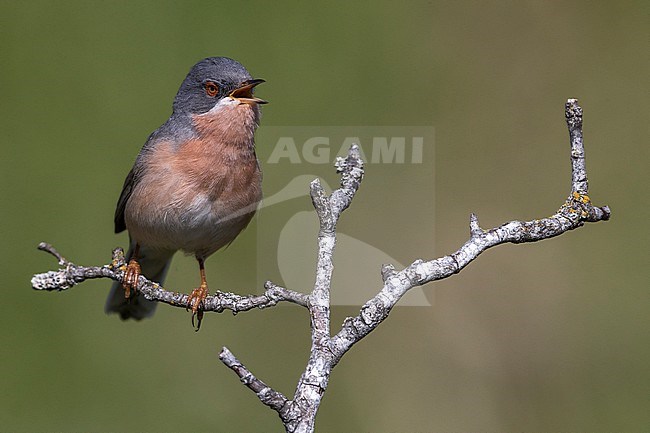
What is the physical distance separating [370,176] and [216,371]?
1.75 metres

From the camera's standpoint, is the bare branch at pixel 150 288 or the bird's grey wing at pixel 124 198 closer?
the bare branch at pixel 150 288

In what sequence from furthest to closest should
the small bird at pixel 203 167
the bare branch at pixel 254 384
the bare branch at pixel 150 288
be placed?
the small bird at pixel 203 167 < the bare branch at pixel 150 288 < the bare branch at pixel 254 384

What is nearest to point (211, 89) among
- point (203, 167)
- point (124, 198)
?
point (203, 167)

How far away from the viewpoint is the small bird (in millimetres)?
3920

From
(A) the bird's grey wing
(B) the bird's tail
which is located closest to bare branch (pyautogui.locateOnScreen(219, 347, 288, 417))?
(A) the bird's grey wing

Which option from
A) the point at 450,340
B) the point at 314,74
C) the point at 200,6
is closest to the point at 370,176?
the point at 314,74

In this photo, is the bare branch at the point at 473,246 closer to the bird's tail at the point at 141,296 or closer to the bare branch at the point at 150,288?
the bare branch at the point at 150,288

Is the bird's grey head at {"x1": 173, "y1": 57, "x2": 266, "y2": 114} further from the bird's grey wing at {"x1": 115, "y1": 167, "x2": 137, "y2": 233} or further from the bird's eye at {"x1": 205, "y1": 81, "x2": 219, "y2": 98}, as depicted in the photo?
the bird's grey wing at {"x1": 115, "y1": 167, "x2": 137, "y2": 233}

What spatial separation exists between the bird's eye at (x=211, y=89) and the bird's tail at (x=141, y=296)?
1.15 meters

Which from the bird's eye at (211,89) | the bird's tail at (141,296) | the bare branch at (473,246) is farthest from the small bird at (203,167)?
the bare branch at (473,246)

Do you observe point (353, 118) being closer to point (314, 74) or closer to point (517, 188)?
point (314, 74)

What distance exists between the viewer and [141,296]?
4719mm

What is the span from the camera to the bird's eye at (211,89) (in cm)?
394

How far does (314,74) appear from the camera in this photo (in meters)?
5.73
